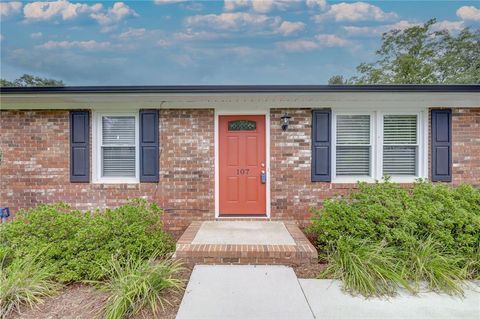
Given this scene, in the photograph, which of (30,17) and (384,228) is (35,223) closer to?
(384,228)

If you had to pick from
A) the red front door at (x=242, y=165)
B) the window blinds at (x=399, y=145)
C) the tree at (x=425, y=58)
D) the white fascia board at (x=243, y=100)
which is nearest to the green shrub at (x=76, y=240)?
the red front door at (x=242, y=165)

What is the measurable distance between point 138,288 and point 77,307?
69cm

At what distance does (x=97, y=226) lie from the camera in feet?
10.7

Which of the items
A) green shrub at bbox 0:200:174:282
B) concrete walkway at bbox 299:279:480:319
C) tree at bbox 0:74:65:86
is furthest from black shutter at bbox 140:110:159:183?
tree at bbox 0:74:65:86

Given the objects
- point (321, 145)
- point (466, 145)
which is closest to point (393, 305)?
point (321, 145)

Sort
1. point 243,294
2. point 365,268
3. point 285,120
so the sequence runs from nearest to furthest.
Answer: point 243,294 < point 365,268 < point 285,120

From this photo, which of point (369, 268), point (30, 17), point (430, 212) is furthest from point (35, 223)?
point (30, 17)

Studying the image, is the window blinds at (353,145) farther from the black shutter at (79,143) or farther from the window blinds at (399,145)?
the black shutter at (79,143)

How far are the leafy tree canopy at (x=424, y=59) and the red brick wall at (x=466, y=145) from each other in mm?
10471

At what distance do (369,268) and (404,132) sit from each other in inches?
133

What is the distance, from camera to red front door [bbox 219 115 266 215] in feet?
16.7

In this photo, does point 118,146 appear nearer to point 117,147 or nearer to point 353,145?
point 117,147

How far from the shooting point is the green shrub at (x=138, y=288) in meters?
2.37

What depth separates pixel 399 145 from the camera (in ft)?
16.6
